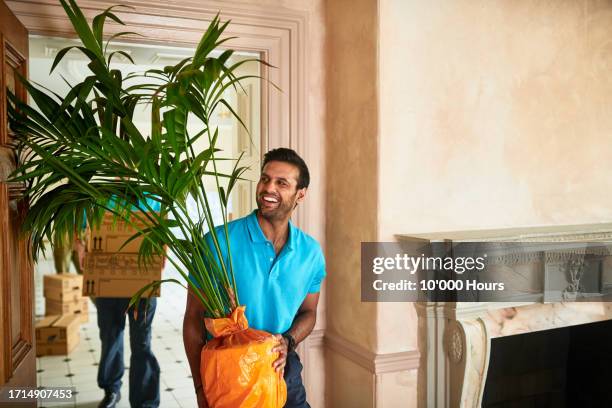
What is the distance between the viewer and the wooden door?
1.77m

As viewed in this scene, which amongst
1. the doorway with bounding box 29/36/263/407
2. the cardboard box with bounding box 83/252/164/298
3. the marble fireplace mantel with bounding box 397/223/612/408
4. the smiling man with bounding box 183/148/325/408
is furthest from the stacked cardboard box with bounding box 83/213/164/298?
the marble fireplace mantel with bounding box 397/223/612/408

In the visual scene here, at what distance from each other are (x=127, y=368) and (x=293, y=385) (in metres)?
2.75

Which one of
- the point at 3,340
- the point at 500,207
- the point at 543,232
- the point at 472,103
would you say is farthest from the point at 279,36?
the point at 3,340

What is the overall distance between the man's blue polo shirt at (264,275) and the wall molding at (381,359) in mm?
552

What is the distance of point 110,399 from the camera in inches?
139

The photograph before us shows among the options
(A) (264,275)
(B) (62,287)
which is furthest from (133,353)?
(B) (62,287)

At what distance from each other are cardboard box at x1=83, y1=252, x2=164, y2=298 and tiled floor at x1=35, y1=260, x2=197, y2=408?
944 millimetres

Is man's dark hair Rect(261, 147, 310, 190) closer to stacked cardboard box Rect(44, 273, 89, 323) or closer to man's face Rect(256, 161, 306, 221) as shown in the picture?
man's face Rect(256, 161, 306, 221)

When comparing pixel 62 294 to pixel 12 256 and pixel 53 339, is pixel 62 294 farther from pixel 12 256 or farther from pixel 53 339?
pixel 12 256

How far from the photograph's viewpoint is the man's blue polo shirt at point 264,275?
2.00 meters

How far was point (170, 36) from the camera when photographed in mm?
2430

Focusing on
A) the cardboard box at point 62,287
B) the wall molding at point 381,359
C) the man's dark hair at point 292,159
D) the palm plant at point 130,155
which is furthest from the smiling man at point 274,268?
the cardboard box at point 62,287

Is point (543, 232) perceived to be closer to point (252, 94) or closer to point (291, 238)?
point (291, 238)

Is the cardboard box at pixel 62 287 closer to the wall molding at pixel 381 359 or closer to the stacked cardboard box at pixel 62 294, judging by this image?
the stacked cardboard box at pixel 62 294
